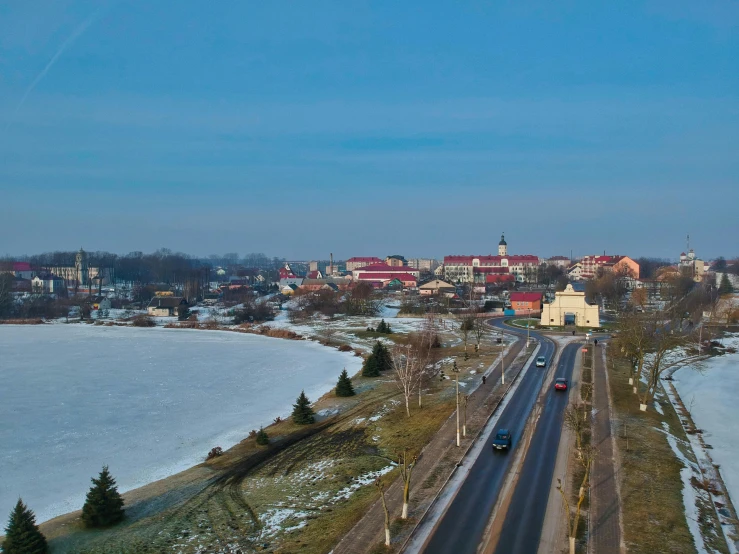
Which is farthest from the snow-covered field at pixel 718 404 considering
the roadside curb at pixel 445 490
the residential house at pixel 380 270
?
the residential house at pixel 380 270

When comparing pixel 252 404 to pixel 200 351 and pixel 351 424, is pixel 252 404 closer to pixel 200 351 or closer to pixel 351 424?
pixel 351 424

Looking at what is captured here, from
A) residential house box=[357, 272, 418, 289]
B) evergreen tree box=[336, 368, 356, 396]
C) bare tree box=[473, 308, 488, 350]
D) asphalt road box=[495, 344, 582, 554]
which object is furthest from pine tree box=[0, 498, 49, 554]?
residential house box=[357, 272, 418, 289]

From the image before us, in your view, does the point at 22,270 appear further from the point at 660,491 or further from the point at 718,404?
the point at 660,491

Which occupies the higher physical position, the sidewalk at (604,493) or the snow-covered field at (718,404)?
the sidewalk at (604,493)

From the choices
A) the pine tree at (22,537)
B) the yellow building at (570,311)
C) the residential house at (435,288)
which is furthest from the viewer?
Answer: the residential house at (435,288)

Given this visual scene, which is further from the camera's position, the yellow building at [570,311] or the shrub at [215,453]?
the yellow building at [570,311]

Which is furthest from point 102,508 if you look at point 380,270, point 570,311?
point 380,270

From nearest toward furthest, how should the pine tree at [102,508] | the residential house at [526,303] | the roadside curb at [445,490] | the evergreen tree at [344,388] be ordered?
the roadside curb at [445,490], the pine tree at [102,508], the evergreen tree at [344,388], the residential house at [526,303]

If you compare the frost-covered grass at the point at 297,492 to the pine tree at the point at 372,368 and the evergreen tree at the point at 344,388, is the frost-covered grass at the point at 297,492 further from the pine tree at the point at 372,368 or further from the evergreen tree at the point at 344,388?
the pine tree at the point at 372,368
